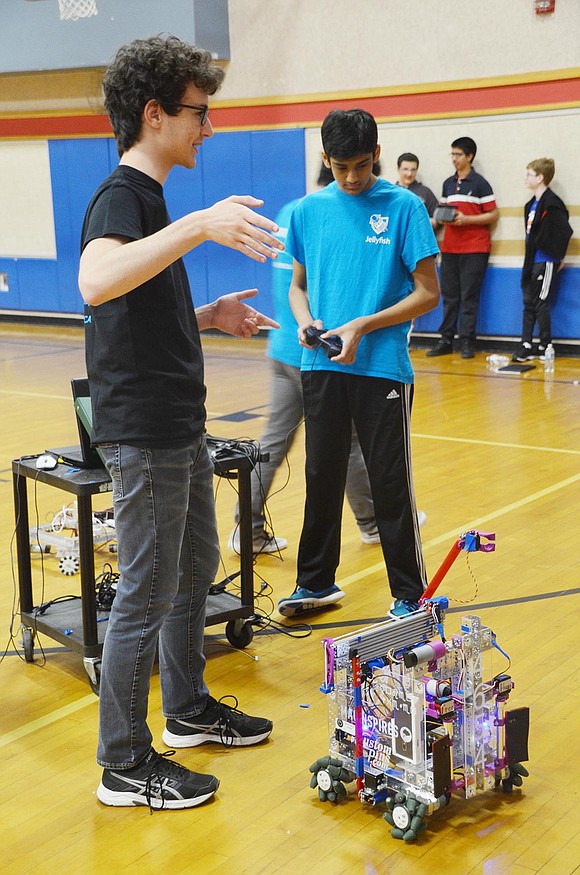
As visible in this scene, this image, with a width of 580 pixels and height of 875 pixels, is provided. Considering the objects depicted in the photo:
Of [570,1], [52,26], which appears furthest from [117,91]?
[52,26]

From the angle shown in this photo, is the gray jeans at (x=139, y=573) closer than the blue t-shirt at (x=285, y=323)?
Yes

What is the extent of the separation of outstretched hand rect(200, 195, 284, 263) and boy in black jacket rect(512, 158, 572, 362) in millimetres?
7840

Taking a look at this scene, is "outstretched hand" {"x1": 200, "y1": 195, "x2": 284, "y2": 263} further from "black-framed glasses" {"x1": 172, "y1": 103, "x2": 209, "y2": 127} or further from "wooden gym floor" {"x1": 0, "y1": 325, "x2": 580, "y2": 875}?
"wooden gym floor" {"x1": 0, "y1": 325, "x2": 580, "y2": 875}

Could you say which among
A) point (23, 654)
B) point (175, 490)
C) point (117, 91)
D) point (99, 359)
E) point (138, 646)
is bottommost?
point (23, 654)

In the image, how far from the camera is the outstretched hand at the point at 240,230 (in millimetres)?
2160

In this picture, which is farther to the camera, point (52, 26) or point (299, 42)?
point (52, 26)

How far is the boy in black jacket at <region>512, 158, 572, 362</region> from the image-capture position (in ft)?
31.3

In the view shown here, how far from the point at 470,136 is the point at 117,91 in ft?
27.9

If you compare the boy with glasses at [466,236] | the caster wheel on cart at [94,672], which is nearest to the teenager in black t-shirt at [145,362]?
the caster wheel on cart at [94,672]

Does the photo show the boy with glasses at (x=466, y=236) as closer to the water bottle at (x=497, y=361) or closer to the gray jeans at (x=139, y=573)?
the water bottle at (x=497, y=361)

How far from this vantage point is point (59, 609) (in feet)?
11.9

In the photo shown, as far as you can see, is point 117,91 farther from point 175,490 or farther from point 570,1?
point 570,1

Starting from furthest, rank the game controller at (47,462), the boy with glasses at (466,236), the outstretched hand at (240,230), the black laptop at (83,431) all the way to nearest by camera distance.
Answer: the boy with glasses at (466,236), the game controller at (47,462), the black laptop at (83,431), the outstretched hand at (240,230)

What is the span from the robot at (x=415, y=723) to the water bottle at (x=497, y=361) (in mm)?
7090
